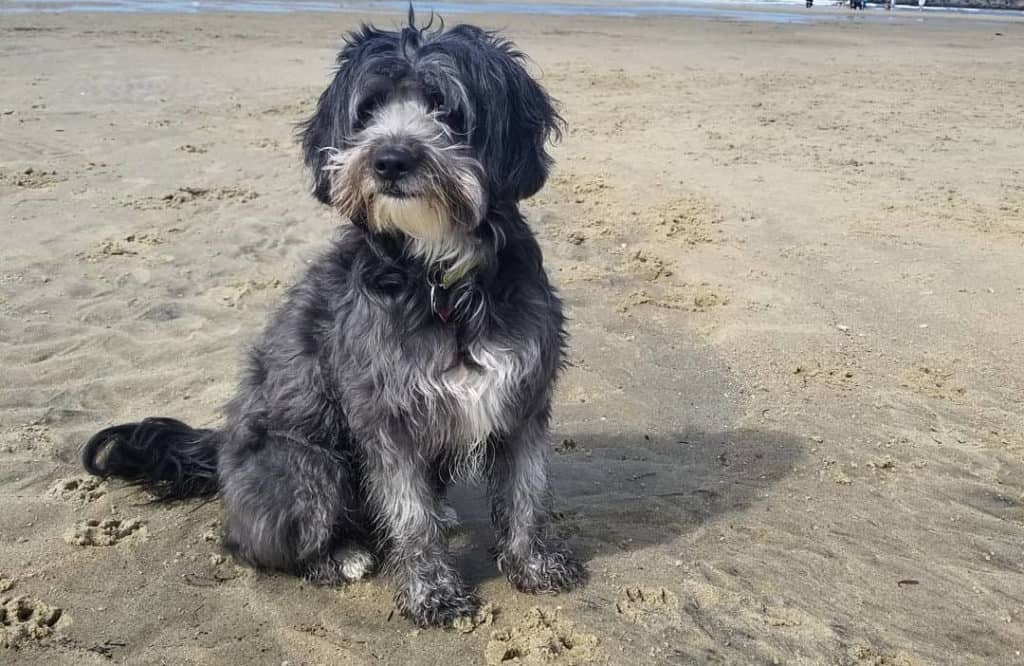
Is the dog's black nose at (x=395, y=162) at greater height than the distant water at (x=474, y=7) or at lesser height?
lesser

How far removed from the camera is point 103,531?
4.20 m

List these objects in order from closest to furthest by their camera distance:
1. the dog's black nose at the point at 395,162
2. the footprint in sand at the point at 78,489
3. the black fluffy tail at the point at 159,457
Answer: the dog's black nose at the point at 395,162 → the black fluffy tail at the point at 159,457 → the footprint in sand at the point at 78,489

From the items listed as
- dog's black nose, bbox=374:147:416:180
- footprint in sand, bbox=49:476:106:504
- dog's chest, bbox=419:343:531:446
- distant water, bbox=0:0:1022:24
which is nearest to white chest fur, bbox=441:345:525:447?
dog's chest, bbox=419:343:531:446

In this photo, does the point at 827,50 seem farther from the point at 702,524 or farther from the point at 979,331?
the point at 702,524

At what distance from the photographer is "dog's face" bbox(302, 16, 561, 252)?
3.32 metres

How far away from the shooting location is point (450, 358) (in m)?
3.52

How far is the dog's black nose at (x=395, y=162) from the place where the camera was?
3.27m

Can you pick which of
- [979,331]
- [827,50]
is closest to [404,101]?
[979,331]

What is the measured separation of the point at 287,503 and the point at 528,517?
100cm

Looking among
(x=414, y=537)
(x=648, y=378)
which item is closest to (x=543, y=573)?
(x=414, y=537)

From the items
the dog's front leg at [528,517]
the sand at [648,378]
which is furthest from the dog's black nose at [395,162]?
the sand at [648,378]

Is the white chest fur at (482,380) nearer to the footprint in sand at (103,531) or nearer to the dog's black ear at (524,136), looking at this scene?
the dog's black ear at (524,136)

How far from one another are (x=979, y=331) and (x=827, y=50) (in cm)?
1878

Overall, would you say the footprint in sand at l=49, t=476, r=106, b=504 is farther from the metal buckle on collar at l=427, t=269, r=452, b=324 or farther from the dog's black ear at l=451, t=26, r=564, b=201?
the dog's black ear at l=451, t=26, r=564, b=201
